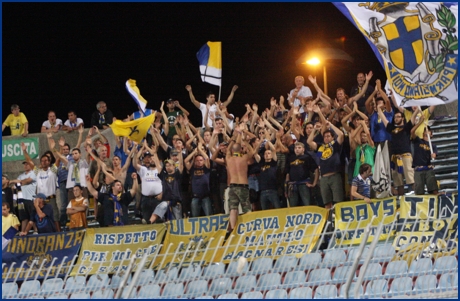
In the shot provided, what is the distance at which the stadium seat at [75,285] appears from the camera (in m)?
12.3

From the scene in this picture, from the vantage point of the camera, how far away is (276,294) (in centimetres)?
1098

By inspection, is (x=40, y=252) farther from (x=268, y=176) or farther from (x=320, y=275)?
(x=320, y=275)

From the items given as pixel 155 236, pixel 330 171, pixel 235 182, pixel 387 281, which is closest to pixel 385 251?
pixel 387 281

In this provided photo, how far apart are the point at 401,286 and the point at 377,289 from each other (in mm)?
269

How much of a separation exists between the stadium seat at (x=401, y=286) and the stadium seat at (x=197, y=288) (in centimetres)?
246

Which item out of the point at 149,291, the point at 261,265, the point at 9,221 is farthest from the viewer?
the point at 9,221

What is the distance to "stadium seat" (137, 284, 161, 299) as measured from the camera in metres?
11.7

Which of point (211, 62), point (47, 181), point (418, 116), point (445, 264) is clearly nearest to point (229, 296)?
point (445, 264)

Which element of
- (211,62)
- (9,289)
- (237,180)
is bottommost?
(9,289)

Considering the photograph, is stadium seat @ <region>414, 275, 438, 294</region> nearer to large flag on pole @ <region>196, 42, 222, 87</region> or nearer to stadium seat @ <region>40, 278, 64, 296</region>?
stadium seat @ <region>40, 278, 64, 296</region>

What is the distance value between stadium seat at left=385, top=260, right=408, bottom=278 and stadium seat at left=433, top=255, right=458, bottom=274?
13.6 inches

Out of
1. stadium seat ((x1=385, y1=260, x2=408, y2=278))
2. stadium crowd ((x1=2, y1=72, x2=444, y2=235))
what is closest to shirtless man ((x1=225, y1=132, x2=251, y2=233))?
stadium crowd ((x1=2, y1=72, x2=444, y2=235))

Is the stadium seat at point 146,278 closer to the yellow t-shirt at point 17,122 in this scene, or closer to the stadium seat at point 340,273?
the stadium seat at point 340,273

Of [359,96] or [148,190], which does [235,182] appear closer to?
[148,190]
